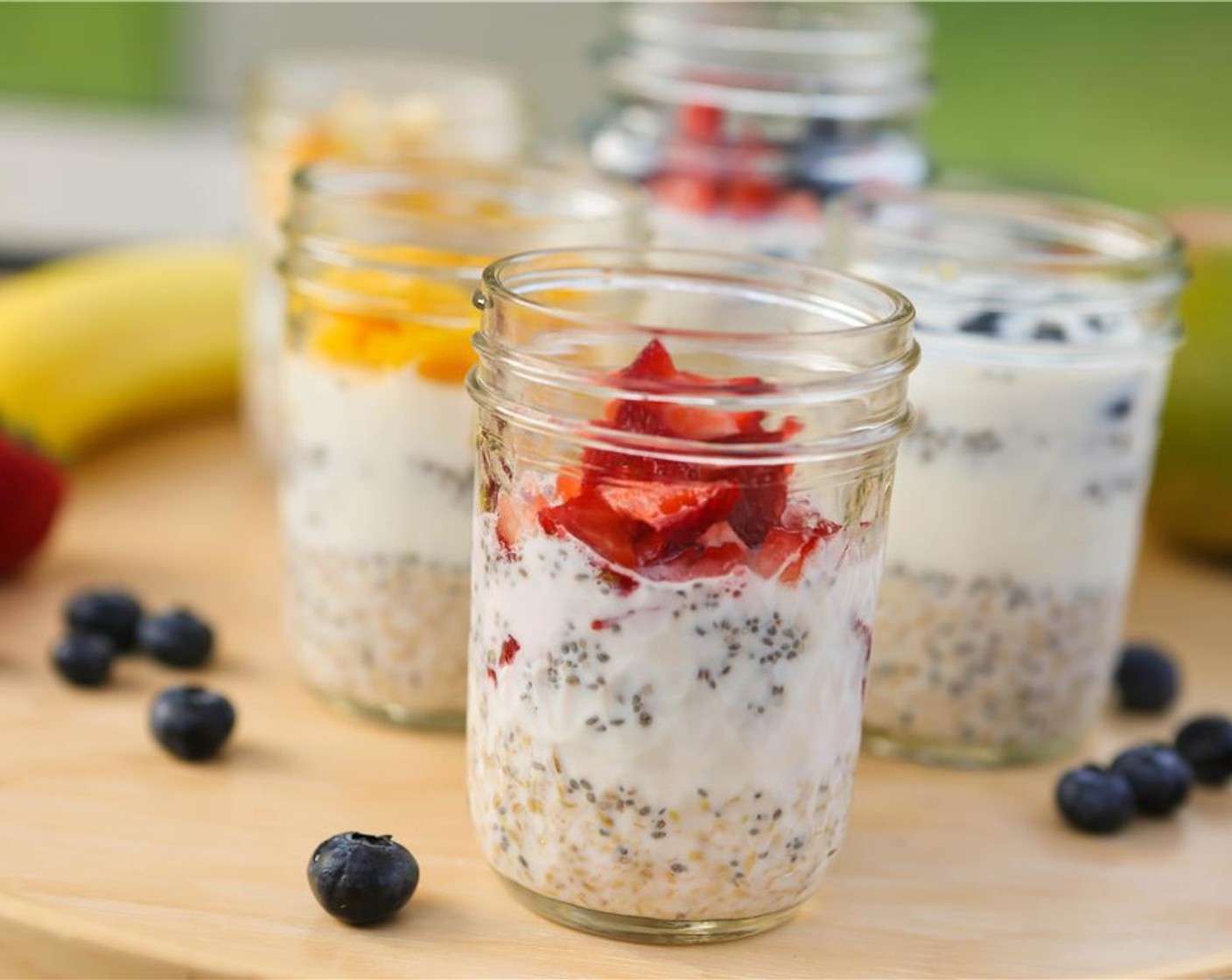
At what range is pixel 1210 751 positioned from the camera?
1293 millimetres

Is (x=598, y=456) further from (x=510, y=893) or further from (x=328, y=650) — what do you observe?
(x=328, y=650)

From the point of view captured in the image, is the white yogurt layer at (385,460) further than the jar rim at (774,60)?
No

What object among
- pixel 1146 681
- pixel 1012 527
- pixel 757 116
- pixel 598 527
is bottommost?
pixel 1146 681

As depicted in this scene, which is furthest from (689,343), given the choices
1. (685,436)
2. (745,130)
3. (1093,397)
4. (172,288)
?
(172,288)

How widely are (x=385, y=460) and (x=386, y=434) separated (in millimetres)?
19

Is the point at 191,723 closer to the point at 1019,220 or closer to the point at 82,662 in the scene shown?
the point at 82,662

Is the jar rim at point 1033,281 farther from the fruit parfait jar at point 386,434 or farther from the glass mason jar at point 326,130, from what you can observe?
the glass mason jar at point 326,130

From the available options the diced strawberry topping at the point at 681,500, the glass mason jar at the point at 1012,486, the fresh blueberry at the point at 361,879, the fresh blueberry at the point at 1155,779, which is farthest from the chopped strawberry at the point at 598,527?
the fresh blueberry at the point at 1155,779

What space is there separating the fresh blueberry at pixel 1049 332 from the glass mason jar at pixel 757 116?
31cm

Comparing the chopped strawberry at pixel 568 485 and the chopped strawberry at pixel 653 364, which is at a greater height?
the chopped strawberry at pixel 653 364

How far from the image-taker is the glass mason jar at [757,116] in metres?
1.50

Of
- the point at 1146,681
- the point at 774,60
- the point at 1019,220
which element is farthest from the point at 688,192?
the point at 1146,681

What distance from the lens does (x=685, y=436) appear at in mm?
922

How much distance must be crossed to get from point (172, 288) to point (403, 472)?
0.91 metres
